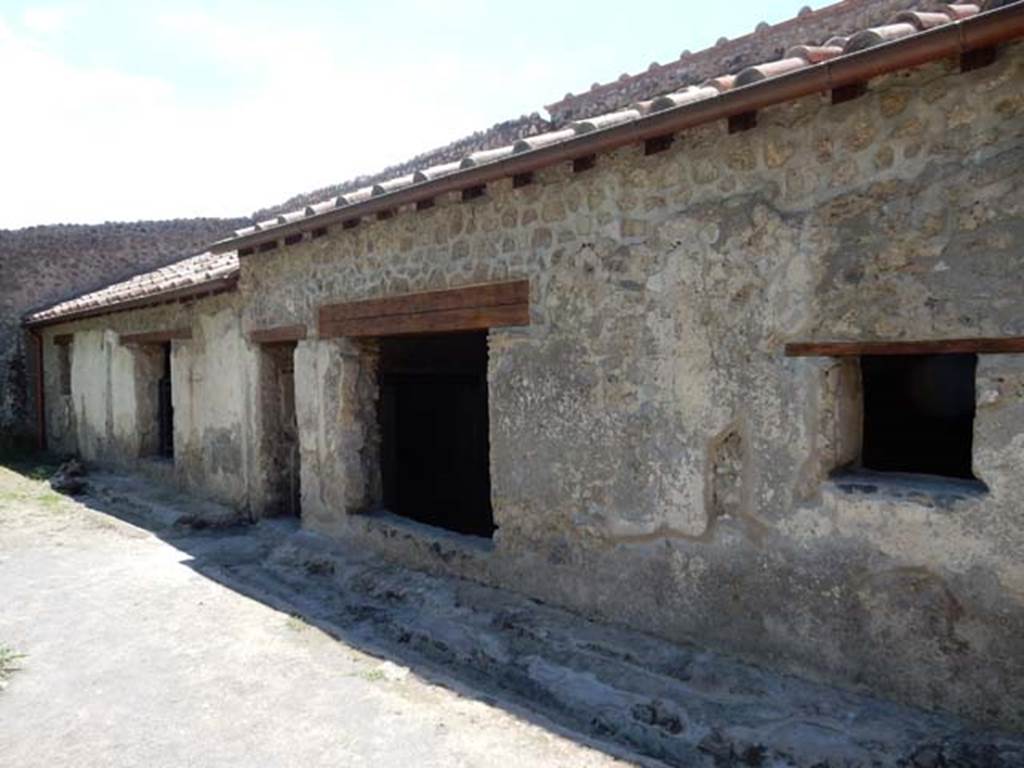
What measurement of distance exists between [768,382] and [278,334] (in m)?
5.22

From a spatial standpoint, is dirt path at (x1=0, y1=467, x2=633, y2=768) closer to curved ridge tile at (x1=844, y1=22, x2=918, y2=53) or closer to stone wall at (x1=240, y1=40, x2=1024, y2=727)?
stone wall at (x1=240, y1=40, x2=1024, y2=727)

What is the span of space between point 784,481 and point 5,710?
13.6 feet

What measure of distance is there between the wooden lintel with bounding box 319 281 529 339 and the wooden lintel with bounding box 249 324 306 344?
0.39m

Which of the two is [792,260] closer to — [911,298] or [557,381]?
[911,298]

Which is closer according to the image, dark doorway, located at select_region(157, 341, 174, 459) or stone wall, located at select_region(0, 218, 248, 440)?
dark doorway, located at select_region(157, 341, 174, 459)

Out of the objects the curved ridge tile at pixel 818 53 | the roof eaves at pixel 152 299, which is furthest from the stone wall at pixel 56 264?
the curved ridge tile at pixel 818 53

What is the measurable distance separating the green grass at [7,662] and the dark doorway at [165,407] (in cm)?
672

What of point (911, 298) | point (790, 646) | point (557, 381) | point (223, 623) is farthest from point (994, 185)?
point (223, 623)

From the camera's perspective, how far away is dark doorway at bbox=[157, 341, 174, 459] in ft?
37.7

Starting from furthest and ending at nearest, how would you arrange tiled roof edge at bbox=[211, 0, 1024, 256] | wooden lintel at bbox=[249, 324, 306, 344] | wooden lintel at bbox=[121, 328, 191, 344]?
wooden lintel at bbox=[121, 328, 191, 344]
wooden lintel at bbox=[249, 324, 306, 344]
tiled roof edge at bbox=[211, 0, 1024, 256]

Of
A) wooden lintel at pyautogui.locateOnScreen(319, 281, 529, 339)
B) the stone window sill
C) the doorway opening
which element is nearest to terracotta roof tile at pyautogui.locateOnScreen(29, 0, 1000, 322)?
wooden lintel at pyautogui.locateOnScreen(319, 281, 529, 339)

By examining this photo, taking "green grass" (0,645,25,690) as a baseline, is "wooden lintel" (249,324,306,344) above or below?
above

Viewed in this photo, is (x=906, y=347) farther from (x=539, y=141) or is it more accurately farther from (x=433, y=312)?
(x=433, y=312)

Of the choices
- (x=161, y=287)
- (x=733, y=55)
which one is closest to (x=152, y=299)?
(x=161, y=287)
